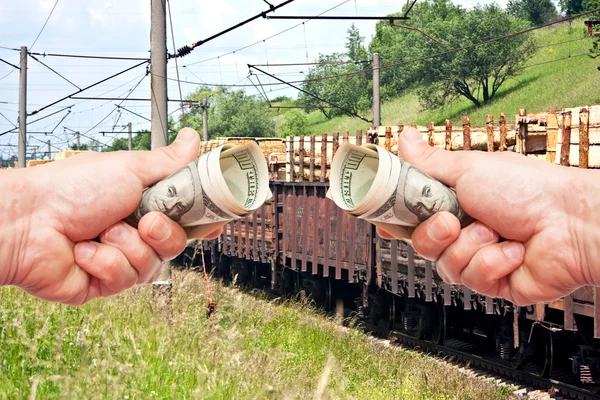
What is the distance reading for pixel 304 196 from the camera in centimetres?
1659

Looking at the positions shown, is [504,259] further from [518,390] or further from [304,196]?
[304,196]

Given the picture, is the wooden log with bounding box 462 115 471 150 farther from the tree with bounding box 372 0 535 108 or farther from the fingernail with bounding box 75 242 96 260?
the tree with bounding box 372 0 535 108

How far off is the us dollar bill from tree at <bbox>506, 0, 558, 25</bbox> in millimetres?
93432

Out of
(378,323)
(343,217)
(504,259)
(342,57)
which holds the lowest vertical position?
(378,323)

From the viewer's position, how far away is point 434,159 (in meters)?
3.54

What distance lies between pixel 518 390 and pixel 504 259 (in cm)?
837

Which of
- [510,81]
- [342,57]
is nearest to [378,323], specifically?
[510,81]

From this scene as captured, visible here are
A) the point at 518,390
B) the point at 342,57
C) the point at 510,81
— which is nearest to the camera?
the point at 518,390

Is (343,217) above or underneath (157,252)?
underneath

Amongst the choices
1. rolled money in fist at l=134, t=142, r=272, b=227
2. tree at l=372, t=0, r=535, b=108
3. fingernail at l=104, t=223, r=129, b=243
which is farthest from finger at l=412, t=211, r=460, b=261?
tree at l=372, t=0, r=535, b=108

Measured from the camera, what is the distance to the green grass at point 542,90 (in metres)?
54.3

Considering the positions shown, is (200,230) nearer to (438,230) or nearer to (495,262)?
(438,230)

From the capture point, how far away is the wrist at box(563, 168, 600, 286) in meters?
3.02

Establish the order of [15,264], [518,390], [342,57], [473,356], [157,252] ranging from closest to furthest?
1. [15,264]
2. [157,252]
3. [518,390]
4. [473,356]
5. [342,57]
